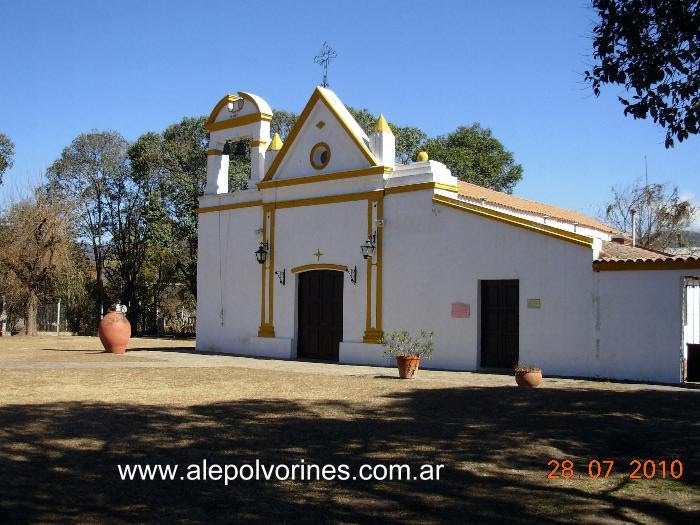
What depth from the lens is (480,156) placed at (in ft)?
133

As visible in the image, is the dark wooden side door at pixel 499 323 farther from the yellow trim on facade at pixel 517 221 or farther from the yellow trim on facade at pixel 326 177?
the yellow trim on facade at pixel 326 177

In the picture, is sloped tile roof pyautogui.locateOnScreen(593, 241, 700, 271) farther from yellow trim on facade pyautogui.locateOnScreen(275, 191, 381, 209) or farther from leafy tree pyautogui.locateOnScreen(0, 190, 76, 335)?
leafy tree pyautogui.locateOnScreen(0, 190, 76, 335)

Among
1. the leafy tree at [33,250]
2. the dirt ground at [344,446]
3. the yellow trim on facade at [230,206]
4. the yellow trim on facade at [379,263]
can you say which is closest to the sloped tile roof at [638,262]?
the dirt ground at [344,446]

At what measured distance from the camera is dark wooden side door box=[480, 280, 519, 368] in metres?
17.1

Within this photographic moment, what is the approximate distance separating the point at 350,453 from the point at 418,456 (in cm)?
70

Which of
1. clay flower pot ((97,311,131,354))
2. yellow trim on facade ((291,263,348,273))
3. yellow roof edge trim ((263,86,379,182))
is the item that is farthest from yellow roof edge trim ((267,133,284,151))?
clay flower pot ((97,311,131,354))

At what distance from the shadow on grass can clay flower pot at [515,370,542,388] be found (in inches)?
41.4

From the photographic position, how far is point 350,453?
785 centimetres

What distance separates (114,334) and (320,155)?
25.2ft

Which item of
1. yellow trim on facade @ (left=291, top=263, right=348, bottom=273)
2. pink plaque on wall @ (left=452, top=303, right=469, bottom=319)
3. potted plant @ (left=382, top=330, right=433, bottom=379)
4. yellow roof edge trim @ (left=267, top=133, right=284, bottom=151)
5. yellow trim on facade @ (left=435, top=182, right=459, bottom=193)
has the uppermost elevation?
yellow roof edge trim @ (left=267, top=133, right=284, bottom=151)

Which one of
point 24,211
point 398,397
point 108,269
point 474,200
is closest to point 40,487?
point 398,397

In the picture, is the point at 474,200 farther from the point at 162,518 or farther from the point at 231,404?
the point at 162,518

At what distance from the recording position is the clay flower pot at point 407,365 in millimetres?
15102

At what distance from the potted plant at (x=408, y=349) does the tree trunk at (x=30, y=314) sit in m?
18.3
